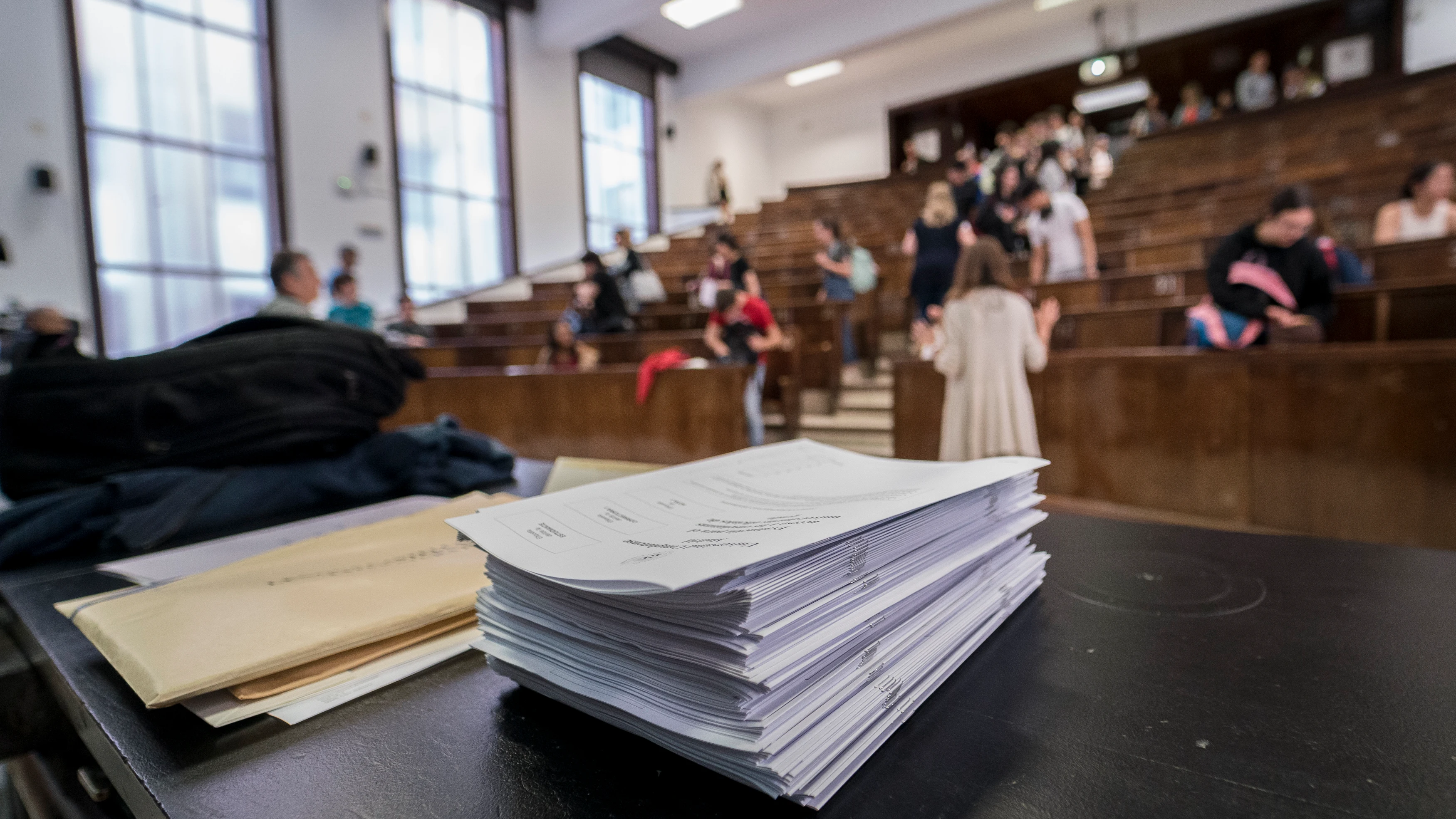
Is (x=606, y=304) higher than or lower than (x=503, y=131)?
lower

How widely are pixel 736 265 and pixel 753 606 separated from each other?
422 cm

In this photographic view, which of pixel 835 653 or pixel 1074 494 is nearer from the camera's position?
pixel 835 653

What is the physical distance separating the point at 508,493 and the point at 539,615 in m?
0.52

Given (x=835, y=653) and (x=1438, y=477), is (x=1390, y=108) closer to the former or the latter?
(x=1438, y=477)

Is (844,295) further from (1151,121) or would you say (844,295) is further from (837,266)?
(1151,121)

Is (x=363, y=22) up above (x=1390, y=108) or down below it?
above

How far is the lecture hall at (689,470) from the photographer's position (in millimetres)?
302

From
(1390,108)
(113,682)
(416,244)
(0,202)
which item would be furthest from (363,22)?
(1390,108)

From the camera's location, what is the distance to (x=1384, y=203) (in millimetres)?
4180

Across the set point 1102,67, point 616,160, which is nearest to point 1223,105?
point 1102,67

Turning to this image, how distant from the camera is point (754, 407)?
348 cm

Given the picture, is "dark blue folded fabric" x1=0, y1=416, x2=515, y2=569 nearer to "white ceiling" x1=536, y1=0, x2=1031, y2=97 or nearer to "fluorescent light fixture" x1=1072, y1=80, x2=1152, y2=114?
"white ceiling" x1=536, y1=0, x2=1031, y2=97

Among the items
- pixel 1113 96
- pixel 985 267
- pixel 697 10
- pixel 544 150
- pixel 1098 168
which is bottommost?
pixel 985 267

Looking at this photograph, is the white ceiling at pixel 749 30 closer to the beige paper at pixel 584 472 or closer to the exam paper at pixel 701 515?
the beige paper at pixel 584 472
